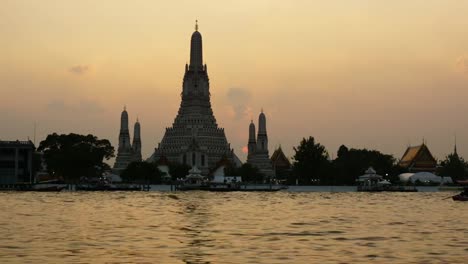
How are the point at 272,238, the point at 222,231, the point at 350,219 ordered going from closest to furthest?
the point at 272,238, the point at 222,231, the point at 350,219

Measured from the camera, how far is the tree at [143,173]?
604 feet

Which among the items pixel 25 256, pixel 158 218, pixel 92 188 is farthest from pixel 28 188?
pixel 25 256

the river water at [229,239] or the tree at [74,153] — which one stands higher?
the tree at [74,153]

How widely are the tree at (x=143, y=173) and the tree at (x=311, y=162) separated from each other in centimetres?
A: 3277

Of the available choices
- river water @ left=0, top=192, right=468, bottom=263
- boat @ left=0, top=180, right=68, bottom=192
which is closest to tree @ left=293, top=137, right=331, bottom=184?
boat @ left=0, top=180, right=68, bottom=192

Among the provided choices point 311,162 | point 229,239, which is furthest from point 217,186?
point 229,239

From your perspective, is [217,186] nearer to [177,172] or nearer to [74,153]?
[74,153]

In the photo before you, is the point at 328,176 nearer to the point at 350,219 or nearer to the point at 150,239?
the point at 350,219

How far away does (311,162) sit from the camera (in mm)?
175750

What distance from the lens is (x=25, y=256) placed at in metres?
31.0

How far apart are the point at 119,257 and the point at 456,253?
1358 centimetres

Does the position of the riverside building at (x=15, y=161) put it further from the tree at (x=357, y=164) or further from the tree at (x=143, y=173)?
the tree at (x=357, y=164)

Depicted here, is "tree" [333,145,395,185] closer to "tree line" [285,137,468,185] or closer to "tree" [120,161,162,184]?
"tree line" [285,137,468,185]

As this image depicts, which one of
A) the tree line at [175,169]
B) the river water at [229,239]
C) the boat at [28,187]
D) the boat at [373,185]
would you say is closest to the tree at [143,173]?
the tree line at [175,169]
